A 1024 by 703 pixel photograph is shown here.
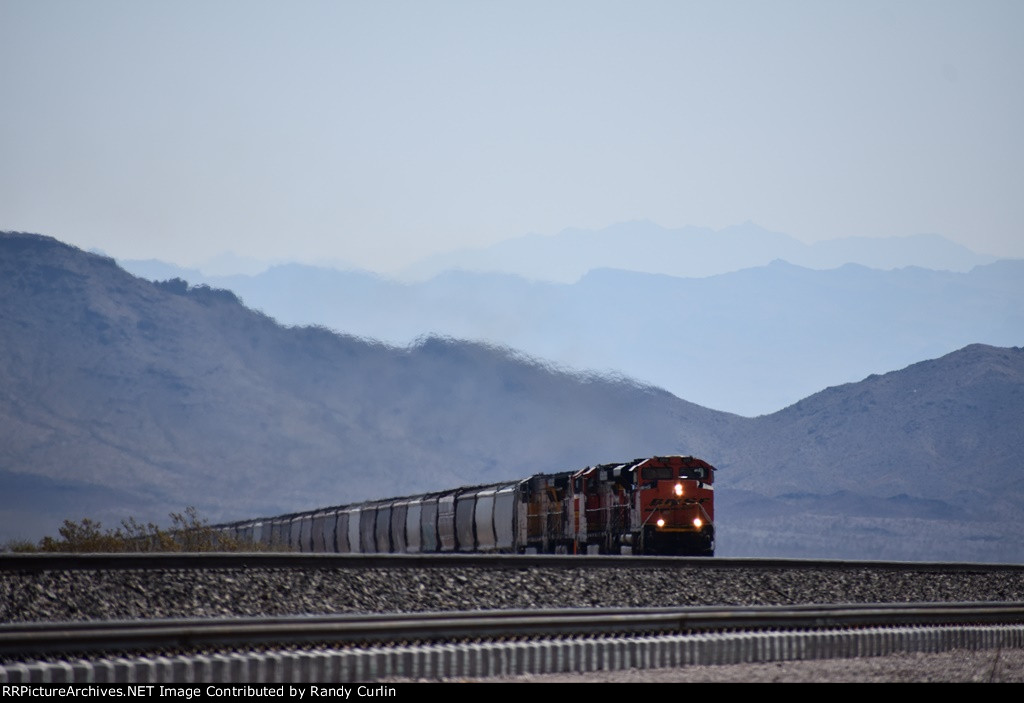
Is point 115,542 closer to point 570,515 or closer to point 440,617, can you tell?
point 570,515

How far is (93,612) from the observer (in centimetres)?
1656

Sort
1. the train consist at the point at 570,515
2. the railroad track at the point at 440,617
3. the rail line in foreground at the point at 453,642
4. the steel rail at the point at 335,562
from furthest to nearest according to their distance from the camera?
the train consist at the point at 570,515 → the steel rail at the point at 335,562 → the railroad track at the point at 440,617 → the rail line in foreground at the point at 453,642

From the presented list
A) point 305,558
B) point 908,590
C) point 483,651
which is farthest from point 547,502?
point 483,651

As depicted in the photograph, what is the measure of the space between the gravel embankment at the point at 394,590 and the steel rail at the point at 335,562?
0.14 metres

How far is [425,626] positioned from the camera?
13984 mm

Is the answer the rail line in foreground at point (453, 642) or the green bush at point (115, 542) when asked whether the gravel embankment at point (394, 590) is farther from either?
the green bush at point (115, 542)

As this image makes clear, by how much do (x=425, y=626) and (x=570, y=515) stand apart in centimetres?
2251

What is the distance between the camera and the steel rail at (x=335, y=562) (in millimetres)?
17812

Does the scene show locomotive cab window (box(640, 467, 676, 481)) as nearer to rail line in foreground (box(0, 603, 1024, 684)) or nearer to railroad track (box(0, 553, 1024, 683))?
railroad track (box(0, 553, 1024, 683))

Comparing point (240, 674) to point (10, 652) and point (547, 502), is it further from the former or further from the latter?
point (547, 502)

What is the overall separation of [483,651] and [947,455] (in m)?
189

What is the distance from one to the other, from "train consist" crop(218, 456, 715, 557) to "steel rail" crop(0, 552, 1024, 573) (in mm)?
8380

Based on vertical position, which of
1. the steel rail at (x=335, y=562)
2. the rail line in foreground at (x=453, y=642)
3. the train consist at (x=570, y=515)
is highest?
the train consist at (x=570, y=515)

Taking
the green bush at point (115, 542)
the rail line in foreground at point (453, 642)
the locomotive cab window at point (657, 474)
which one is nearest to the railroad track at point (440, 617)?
the rail line in foreground at point (453, 642)
